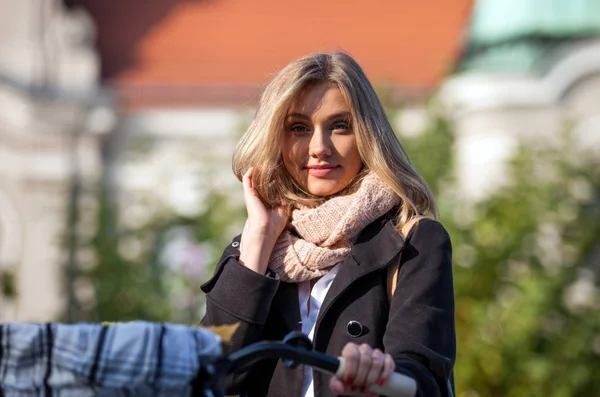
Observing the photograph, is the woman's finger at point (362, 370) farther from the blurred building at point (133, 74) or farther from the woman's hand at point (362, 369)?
the blurred building at point (133, 74)

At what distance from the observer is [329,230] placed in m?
2.85

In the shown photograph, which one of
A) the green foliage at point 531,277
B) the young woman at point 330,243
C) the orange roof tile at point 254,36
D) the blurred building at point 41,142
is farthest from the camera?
the orange roof tile at point 254,36

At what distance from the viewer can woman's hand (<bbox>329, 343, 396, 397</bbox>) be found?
2.34m

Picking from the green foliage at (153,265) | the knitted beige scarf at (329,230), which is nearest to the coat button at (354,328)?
the knitted beige scarf at (329,230)

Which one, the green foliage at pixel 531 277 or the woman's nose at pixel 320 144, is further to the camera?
the green foliage at pixel 531 277

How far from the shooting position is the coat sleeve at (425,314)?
8.53ft

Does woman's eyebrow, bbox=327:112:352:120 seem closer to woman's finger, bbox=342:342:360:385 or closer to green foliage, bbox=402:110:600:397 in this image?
woman's finger, bbox=342:342:360:385

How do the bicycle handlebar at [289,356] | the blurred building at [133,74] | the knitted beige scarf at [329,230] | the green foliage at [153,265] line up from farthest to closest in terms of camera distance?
the blurred building at [133,74] < the green foliage at [153,265] < the knitted beige scarf at [329,230] < the bicycle handlebar at [289,356]

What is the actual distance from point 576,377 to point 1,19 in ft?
46.8

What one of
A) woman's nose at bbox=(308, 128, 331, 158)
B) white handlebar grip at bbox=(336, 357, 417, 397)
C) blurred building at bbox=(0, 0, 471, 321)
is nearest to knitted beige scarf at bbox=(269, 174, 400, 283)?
woman's nose at bbox=(308, 128, 331, 158)

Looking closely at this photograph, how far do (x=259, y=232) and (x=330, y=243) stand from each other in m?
0.16

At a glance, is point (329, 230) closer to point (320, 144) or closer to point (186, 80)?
point (320, 144)

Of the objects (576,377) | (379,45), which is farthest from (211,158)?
(379,45)

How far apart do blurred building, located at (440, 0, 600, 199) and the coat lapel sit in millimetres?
13822
